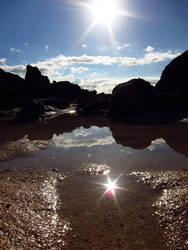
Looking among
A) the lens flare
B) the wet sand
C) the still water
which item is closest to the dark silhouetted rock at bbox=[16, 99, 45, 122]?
the still water

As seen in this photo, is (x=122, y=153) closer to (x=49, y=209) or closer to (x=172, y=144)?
(x=172, y=144)

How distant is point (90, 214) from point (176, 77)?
37367mm

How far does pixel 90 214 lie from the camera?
17.8 ft

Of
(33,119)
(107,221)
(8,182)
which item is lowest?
(107,221)

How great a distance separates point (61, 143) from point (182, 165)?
339 inches

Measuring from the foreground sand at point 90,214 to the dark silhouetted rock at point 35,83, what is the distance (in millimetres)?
62528

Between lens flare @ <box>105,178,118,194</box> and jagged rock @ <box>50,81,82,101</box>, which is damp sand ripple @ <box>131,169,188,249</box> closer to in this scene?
lens flare @ <box>105,178,118,194</box>

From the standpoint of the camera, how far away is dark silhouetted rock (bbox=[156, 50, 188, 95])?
34.4 m

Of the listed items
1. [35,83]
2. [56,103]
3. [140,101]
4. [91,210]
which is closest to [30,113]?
[140,101]

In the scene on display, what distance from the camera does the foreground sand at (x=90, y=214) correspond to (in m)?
4.36

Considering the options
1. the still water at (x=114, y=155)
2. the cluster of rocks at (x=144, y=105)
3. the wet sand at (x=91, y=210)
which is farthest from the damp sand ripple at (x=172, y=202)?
the cluster of rocks at (x=144, y=105)

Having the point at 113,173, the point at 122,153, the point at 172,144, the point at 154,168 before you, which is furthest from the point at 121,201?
the point at 172,144

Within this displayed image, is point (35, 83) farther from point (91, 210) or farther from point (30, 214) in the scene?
point (91, 210)

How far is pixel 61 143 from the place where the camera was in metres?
13.8
